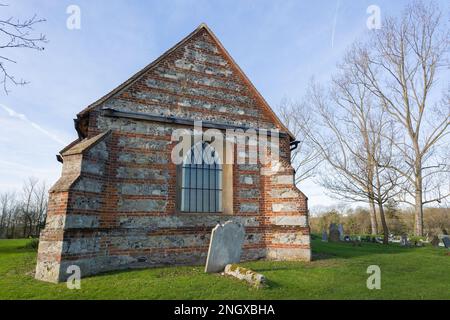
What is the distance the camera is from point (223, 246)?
7.91 m

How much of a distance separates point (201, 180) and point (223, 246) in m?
3.23

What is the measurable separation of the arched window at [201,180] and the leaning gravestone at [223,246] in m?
2.51

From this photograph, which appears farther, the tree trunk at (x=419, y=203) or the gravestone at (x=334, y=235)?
the tree trunk at (x=419, y=203)

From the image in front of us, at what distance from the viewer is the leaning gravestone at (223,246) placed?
7.78 meters

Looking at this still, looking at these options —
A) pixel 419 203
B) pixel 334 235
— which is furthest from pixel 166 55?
pixel 419 203

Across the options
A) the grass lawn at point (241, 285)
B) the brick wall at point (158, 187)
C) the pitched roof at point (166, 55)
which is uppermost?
the pitched roof at point (166, 55)

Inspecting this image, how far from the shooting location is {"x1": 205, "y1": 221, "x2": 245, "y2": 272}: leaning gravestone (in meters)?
7.78

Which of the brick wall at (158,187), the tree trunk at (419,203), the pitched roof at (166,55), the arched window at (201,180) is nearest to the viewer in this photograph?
the brick wall at (158,187)

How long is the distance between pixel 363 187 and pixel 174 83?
63.3 feet

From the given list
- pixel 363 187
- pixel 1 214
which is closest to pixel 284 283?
pixel 363 187

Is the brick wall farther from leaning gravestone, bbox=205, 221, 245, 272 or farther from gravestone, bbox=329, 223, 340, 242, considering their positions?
gravestone, bbox=329, 223, 340, 242

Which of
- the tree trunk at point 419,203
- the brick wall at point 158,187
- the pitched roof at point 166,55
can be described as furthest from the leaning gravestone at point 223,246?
the tree trunk at point 419,203

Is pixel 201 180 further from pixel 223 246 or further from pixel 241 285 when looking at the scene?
pixel 241 285

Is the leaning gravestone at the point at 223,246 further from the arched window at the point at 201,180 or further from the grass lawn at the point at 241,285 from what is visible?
the arched window at the point at 201,180
